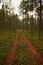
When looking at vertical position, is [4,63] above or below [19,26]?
above

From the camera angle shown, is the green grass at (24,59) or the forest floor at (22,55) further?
the forest floor at (22,55)

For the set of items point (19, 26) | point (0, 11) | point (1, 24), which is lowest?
point (19, 26)

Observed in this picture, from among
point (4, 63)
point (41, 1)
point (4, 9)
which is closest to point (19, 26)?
point (4, 9)

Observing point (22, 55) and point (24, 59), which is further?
point (22, 55)

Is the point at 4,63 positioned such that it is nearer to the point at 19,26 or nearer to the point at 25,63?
the point at 25,63

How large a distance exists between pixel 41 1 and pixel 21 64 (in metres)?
18.1

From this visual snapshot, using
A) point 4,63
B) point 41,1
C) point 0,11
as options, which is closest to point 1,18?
point 0,11

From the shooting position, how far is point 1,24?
184ft

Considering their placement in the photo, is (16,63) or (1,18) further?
(1,18)

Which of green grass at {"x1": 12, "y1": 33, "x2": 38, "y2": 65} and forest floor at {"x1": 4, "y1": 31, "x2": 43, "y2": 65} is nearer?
green grass at {"x1": 12, "y1": 33, "x2": 38, "y2": 65}

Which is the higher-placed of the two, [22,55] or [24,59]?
[24,59]

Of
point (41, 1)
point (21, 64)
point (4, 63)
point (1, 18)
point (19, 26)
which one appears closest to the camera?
point (21, 64)

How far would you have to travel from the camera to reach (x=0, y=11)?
54688 mm

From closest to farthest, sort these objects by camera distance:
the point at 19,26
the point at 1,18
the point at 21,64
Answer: the point at 21,64, the point at 1,18, the point at 19,26
